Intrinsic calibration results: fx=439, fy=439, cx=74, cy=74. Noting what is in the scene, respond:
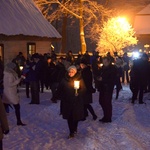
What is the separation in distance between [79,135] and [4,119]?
434cm

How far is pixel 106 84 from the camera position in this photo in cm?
1162

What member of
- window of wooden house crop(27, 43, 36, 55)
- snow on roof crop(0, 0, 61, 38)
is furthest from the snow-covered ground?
window of wooden house crop(27, 43, 36, 55)

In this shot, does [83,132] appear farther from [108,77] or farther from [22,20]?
[22,20]

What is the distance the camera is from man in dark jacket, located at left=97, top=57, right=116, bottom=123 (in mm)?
11570

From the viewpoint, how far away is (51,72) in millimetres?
16094

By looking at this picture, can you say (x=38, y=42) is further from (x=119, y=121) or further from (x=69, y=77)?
(x=69, y=77)

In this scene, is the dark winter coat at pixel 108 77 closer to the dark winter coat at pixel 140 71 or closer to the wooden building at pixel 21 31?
the dark winter coat at pixel 140 71

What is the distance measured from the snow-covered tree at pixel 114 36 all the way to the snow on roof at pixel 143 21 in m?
7.75

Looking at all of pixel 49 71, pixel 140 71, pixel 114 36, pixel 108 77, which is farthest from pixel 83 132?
pixel 114 36

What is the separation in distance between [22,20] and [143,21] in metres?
33.0

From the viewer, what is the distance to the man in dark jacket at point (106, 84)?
11570 mm

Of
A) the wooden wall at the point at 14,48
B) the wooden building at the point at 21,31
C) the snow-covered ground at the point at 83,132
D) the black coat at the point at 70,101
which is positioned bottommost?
the snow-covered ground at the point at 83,132

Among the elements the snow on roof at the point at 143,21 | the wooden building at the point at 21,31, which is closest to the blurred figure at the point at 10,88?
the wooden building at the point at 21,31

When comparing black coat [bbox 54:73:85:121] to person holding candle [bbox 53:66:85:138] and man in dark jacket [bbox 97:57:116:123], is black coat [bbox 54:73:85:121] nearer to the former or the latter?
person holding candle [bbox 53:66:85:138]
